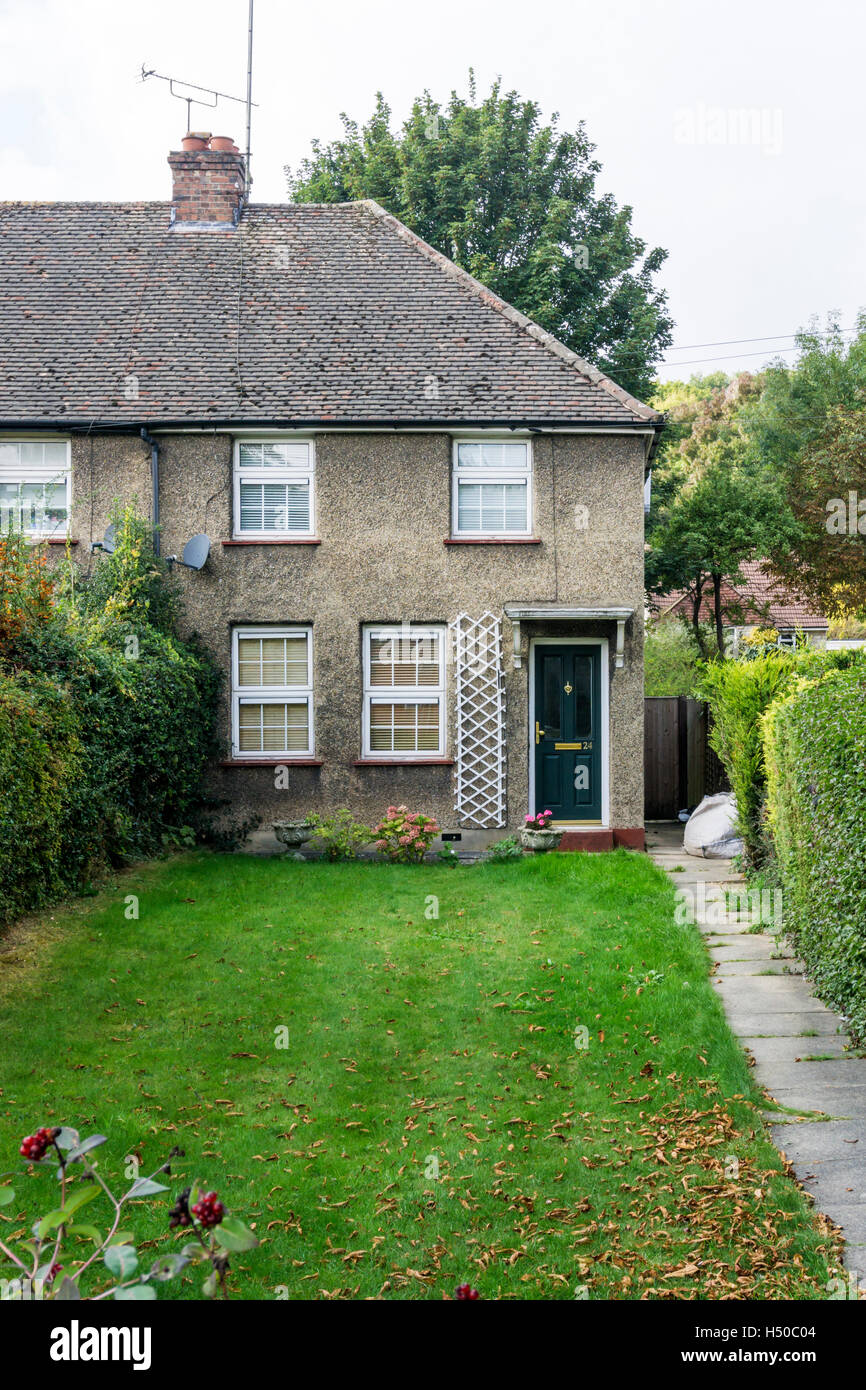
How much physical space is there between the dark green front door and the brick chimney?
356 inches

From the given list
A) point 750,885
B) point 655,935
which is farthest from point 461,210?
point 655,935

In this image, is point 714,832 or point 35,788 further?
point 714,832

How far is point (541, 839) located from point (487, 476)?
4.97 m

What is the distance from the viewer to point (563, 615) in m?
14.0

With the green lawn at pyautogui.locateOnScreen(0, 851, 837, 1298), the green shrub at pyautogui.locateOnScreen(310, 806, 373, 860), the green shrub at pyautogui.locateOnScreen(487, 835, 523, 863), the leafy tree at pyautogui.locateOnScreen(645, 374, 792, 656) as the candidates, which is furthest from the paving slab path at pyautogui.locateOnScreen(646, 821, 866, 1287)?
the leafy tree at pyautogui.locateOnScreen(645, 374, 792, 656)

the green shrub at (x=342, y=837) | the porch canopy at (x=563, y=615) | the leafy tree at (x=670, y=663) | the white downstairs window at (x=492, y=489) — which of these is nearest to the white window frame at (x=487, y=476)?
the white downstairs window at (x=492, y=489)

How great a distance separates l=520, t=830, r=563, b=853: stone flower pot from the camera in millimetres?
13367

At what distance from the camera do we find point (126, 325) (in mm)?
15742

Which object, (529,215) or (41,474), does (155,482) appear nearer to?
(41,474)

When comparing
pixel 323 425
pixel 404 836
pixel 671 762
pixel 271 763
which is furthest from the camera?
pixel 671 762

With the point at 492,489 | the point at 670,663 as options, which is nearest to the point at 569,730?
the point at 492,489

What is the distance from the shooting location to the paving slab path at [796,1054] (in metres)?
4.99

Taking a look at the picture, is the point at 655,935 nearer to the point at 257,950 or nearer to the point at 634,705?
the point at 257,950
